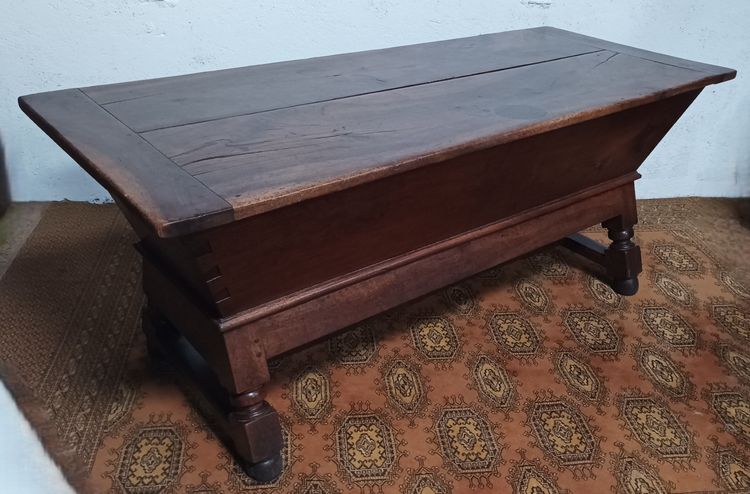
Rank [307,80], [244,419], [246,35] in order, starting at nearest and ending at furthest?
1. [244,419]
2. [307,80]
3. [246,35]

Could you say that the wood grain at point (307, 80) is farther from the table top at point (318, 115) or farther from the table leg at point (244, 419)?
the table leg at point (244, 419)

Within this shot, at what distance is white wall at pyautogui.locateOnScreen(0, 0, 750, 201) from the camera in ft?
7.36

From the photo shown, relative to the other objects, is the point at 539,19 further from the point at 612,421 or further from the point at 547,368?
the point at 612,421

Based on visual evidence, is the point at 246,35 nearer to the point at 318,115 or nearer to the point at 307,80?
the point at 307,80

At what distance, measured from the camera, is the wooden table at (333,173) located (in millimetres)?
1117

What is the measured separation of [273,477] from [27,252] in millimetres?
1334

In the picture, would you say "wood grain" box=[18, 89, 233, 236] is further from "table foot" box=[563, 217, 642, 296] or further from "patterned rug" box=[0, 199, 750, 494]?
A: "table foot" box=[563, 217, 642, 296]

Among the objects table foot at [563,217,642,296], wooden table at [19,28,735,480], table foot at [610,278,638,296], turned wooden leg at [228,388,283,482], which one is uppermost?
wooden table at [19,28,735,480]

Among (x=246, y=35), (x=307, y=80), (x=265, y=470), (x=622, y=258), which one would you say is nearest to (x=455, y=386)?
(x=265, y=470)

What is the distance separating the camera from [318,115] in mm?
1382

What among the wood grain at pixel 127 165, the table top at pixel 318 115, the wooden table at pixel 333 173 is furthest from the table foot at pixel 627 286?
the wood grain at pixel 127 165

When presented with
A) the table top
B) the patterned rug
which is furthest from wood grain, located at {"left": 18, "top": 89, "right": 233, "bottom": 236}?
the patterned rug

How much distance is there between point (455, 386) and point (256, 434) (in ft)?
1.81

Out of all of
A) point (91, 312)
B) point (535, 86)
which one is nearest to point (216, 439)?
point (91, 312)
